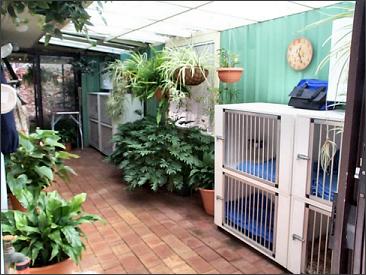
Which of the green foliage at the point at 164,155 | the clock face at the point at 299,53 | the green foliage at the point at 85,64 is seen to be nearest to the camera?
the clock face at the point at 299,53

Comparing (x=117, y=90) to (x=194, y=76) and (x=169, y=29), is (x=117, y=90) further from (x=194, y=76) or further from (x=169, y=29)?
(x=169, y=29)

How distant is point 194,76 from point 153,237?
4.27ft

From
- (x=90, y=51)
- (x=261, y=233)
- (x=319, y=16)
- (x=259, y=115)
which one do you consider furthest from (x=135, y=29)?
(x=261, y=233)

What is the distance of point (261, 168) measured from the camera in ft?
6.82

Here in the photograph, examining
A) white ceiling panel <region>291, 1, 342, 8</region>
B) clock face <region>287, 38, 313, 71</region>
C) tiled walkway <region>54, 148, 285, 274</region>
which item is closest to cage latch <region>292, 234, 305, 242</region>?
tiled walkway <region>54, 148, 285, 274</region>

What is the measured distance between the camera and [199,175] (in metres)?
2.77

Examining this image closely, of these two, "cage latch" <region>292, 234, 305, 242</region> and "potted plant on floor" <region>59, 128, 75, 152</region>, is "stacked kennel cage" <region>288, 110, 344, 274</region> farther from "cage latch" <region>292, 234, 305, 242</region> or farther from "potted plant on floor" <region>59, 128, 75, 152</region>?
"potted plant on floor" <region>59, 128, 75, 152</region>

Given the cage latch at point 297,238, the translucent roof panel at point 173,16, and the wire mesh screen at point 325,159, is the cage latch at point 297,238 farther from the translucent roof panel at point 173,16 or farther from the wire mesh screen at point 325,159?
the translucent roof panel at point 173,16

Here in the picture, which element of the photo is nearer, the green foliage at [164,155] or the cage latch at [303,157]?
the cage latch at [303,157]

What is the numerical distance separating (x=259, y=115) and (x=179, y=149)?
3.44 ft

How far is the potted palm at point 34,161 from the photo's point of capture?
1709mm

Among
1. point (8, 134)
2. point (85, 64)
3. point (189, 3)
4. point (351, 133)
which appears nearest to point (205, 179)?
point (85, 64)

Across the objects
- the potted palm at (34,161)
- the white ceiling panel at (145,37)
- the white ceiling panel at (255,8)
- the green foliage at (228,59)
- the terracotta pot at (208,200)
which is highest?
the white ceiling panel at (255,8)

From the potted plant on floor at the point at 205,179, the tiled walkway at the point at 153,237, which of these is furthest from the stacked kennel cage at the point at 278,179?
the potted plant on floor at the point at 205,179
